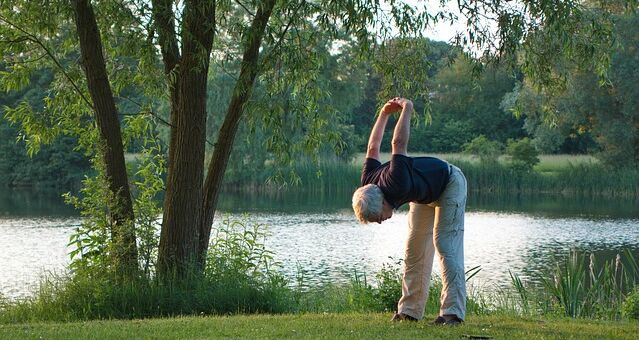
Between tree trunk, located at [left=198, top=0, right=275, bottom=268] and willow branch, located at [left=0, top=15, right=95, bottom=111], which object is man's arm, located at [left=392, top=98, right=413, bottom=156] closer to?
tree trunk, located at [left=198, top=0, right=275, bottom=268]

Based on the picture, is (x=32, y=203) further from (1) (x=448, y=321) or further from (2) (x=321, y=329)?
(1) (x=448, y=321)

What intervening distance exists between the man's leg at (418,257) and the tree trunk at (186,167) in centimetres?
336

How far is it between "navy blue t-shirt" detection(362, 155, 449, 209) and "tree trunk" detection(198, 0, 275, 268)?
3.42 meters

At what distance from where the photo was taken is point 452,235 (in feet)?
20.8

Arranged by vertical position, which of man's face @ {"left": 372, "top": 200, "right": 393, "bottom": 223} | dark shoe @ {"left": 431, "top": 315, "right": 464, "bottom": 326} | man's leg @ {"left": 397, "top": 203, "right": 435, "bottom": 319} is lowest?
dark shoe @ {"left": 431, "top": 315, "right": 464, "bottom": 326}

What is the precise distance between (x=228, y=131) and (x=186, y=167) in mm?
754

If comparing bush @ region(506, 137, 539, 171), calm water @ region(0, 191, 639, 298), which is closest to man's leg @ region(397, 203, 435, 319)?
calm water @ region(0, 191, 639, 298)

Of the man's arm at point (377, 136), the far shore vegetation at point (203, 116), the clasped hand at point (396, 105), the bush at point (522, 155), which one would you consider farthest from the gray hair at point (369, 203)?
the bush at point (522, 155)

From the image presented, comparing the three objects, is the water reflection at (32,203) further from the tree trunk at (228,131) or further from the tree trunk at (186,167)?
the tree trunk at (186,167)

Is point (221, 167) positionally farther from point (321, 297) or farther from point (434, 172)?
point (434, 172)

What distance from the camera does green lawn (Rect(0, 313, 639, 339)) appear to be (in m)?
6.16

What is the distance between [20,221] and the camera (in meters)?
25.9

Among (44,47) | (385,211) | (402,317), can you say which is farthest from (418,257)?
(44,47)

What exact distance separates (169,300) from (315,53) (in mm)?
2994
